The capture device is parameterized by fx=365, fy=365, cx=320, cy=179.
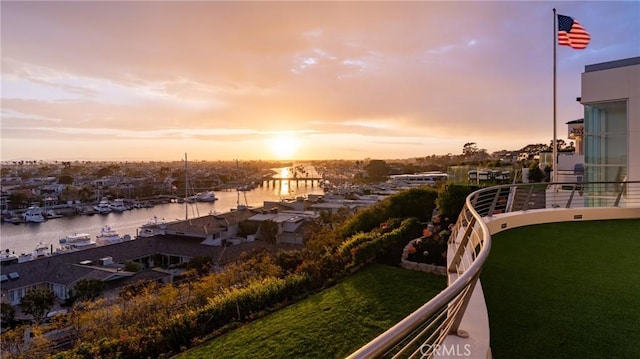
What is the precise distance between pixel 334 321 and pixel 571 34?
406 inches

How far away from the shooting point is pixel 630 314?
120 inches

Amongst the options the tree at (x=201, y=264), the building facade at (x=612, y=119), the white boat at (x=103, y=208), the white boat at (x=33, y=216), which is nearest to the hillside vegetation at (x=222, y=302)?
the building facade at (x=612, y=119)

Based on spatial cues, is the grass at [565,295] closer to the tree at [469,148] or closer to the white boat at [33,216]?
the tree at [469,148]

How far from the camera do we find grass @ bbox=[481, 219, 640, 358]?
104 inches

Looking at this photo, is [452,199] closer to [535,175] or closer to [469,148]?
[535,175]

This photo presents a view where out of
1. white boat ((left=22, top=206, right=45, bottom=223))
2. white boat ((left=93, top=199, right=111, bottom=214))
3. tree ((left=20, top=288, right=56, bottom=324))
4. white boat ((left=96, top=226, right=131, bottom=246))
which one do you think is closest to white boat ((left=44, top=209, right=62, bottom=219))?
white boat ((left=22, top=206, right=45, bottom=223))

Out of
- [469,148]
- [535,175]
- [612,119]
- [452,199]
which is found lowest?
[452,199]

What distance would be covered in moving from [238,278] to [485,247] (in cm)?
1032

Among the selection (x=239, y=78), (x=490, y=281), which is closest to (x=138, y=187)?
(x=239, y=78)

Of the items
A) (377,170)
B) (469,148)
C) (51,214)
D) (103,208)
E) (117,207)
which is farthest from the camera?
(377,170)

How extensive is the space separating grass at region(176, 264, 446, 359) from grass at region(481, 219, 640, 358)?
1354 millimetres

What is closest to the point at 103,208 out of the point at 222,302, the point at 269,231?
the point at 269,231

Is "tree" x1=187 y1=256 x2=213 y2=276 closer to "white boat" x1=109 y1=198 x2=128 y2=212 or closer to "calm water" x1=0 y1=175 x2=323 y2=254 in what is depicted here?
"calm water" x1=0 y1=175 x2=323 y2=254

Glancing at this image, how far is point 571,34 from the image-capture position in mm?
10086
